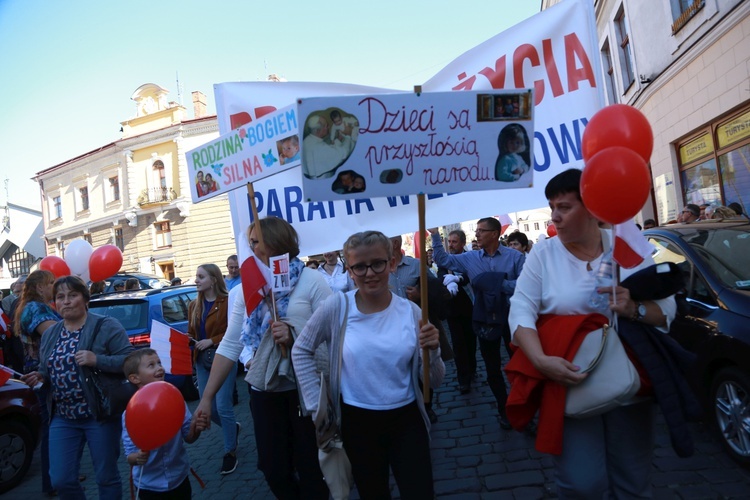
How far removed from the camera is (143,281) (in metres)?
19.0

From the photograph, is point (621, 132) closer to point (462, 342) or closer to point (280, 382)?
point (280, 382)

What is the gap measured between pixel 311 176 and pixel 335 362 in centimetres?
92

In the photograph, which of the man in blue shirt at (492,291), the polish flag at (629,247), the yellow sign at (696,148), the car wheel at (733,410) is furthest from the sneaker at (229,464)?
the yellow sign at (696,148)

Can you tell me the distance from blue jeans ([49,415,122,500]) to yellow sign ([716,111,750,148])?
405 inches

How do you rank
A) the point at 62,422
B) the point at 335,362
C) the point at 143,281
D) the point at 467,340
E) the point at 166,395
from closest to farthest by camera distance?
1. the point at 335,362
2. the point at 166,395
3. the point at 62,422
4. the point at 467,340
5. the point at 143,281

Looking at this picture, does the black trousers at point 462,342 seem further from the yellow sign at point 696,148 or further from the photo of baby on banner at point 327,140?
the yellow sign at point 696,148

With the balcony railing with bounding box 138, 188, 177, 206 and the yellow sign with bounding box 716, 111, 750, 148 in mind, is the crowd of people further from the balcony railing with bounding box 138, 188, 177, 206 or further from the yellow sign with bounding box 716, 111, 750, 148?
the balcony railing with bounding box 138, 188, 177, 206

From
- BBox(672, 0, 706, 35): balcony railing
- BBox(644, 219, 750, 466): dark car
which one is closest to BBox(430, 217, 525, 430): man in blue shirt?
BBox(644, 219, 750, 466): dark car

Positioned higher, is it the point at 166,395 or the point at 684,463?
the point at 166,395

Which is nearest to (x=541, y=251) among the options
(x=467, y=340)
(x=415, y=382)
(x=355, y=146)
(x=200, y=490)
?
(x=415, y=382)

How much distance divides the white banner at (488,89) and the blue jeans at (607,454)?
5.59ft

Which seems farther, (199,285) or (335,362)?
(199,285)

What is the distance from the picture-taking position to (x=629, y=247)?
2.26 m

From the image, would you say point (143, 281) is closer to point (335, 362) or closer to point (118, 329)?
point (118, 329)
